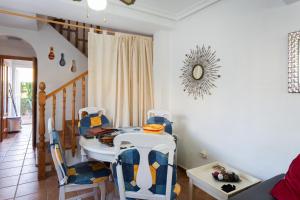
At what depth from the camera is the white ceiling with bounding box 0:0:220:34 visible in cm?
218

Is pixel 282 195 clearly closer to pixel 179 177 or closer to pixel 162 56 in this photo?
pixel 179 177

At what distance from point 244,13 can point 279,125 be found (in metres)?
1.21

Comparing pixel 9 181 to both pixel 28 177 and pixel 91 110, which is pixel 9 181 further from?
pixel 91 110

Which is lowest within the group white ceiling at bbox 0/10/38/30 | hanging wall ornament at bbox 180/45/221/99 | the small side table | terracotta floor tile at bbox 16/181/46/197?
terracotta floor tile at bbox 16/181/46/197

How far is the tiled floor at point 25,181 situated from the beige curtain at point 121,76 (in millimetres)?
1140

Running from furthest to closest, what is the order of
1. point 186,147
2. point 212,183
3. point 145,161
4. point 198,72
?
point 186,147 → point 198,72 → point 212,183 → point 145,161

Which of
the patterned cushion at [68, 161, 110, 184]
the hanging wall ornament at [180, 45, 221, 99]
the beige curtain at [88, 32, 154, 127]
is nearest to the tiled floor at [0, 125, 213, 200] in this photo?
the patterned cushion at [68, 161, 110, 184]

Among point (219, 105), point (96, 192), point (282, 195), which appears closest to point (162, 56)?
point (219, 105)

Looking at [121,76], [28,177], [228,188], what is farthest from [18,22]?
[228,188]

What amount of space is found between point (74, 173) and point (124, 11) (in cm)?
203

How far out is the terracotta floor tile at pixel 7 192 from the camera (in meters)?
2.15

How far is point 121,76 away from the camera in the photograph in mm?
3047

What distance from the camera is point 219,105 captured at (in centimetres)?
230

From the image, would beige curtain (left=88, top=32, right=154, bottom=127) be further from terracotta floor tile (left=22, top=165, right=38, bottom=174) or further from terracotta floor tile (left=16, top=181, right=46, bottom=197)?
terracotta floor tile (left=22, top=165, right=38, bottom=174)
